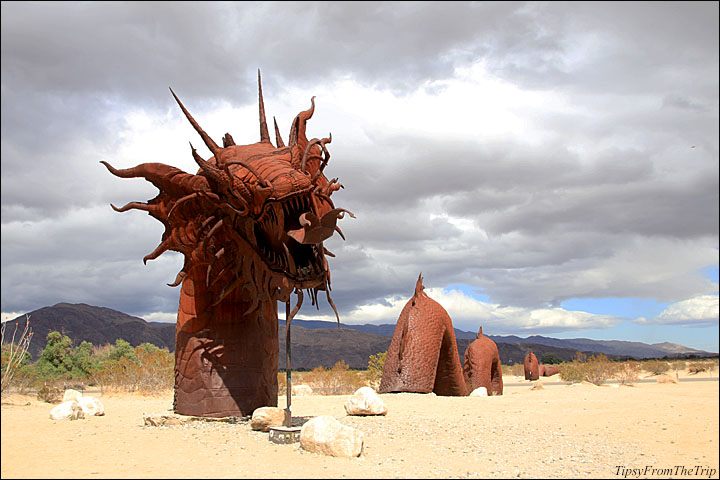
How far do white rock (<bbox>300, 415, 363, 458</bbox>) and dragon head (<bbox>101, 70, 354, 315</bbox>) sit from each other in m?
1.63

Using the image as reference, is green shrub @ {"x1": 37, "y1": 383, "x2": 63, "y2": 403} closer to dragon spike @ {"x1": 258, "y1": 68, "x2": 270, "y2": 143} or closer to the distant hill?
dragon spike @ {"x1": 258, "y1": 68, "x2": 270, "y2": 143}

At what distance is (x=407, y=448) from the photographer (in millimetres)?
5324

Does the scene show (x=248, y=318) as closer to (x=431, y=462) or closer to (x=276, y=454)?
(x=276, y=454)

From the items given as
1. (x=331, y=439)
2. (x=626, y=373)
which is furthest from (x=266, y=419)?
(x=626, y=373)

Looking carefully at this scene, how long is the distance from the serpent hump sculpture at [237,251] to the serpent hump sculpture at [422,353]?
4566 millimetres

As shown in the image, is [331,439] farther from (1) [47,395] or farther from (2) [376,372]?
(2) [376,372]

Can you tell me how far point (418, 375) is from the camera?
434 inches

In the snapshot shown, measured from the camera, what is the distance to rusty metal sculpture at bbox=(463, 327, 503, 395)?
15.2m

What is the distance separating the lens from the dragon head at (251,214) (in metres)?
5.72

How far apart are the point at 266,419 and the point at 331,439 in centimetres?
149

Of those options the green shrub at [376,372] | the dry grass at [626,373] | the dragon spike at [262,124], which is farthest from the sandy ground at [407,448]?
the dry grass at [626,373]

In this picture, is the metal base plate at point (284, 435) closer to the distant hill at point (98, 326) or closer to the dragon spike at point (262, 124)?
the dragon spike at point (262, 124)

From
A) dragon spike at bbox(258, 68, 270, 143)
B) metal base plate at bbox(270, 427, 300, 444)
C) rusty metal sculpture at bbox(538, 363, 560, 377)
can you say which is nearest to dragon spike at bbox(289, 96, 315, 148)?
dragon spike at bbox(258, 68, 270, 143)

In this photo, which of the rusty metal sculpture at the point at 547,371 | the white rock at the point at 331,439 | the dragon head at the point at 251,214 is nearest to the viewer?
the white rock at the point at 331,439
